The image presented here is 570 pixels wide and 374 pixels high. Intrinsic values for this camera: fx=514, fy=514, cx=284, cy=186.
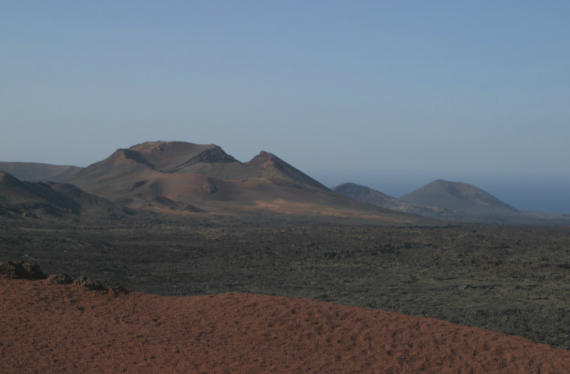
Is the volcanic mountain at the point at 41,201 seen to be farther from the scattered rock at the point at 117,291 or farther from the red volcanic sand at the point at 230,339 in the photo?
the red volcanic sand at the point at 230,339

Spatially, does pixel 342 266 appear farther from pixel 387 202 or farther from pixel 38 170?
pixel 38 170

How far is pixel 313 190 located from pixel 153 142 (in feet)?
132

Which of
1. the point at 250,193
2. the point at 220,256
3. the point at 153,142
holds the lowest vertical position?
the point at 220,256

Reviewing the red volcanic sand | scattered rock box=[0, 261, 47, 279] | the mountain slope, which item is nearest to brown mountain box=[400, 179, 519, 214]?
the mountain slope

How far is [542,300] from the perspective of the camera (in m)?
15.3

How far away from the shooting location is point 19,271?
423 inches

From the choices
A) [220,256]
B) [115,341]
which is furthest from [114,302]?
[220,256]

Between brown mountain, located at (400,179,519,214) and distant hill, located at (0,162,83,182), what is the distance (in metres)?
68.3

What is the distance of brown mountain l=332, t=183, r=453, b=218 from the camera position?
80.9 m

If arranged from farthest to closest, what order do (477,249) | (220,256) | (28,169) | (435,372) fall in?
(28,169) → (477,249) → (220,256) → (435,372)

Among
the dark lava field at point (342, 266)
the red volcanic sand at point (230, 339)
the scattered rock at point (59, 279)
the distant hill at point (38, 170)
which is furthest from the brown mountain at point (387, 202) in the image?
the scattered rock at point (59, 279)

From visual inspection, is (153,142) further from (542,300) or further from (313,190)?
(542,300)

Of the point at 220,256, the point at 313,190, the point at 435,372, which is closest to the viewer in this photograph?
the point at 435,372

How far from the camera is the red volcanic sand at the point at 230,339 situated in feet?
25.1
